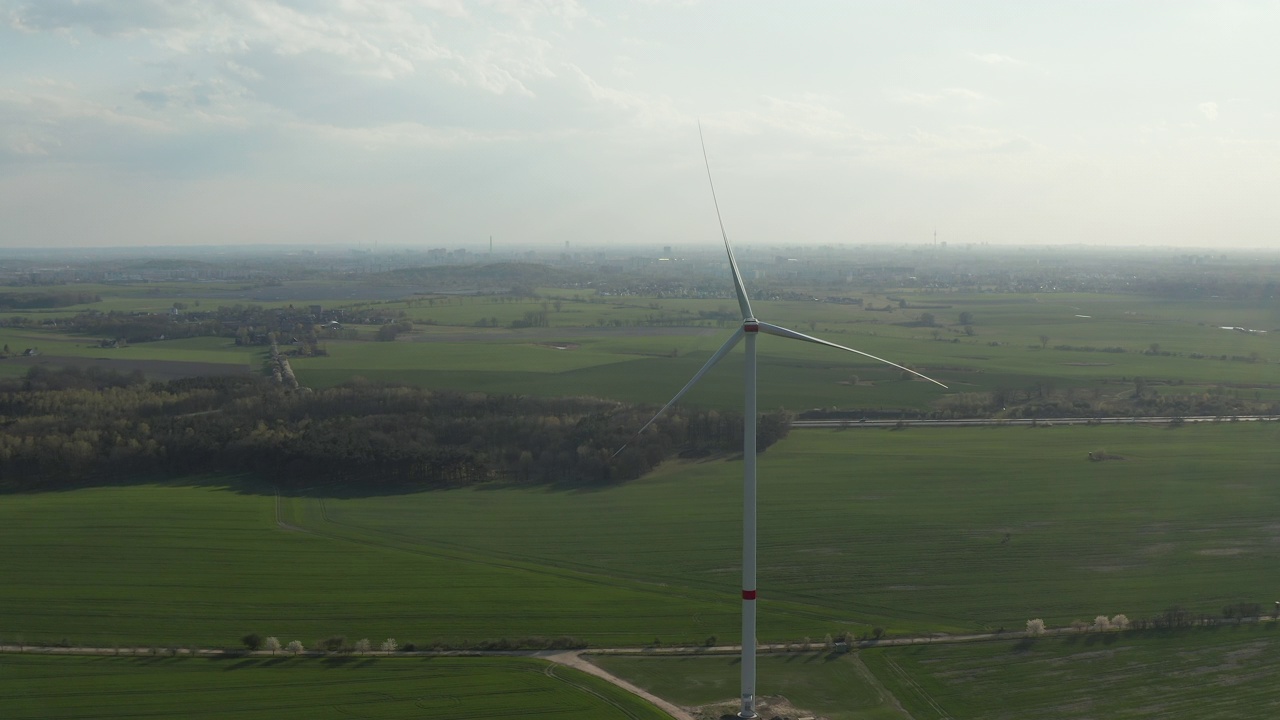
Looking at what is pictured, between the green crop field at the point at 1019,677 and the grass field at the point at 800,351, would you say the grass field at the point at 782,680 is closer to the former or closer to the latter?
the green crop field at the point at 1019,677

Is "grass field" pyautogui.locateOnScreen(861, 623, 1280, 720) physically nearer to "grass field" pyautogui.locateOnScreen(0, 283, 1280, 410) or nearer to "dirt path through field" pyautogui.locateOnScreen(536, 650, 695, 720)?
"dirt path through field" pyautogui.locateOnScreen(536, 650, 695, 720)

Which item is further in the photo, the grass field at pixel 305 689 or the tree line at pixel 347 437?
the tree line at pixel 347 437

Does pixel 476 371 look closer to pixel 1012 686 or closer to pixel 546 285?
pixel 1012 686

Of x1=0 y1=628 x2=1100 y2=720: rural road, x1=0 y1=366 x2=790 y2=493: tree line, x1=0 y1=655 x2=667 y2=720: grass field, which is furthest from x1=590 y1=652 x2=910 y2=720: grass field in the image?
x1=0 y1=366 x2=790 y2=493: tree line

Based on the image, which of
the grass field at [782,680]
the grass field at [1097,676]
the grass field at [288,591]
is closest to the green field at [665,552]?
the grass field at [288,591]

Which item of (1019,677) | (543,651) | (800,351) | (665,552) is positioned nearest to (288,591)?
(543,651)

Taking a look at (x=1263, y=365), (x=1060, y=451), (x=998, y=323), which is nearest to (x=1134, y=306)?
(x=998, y=323)

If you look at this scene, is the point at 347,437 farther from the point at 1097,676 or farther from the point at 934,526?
the point at 1097,676
